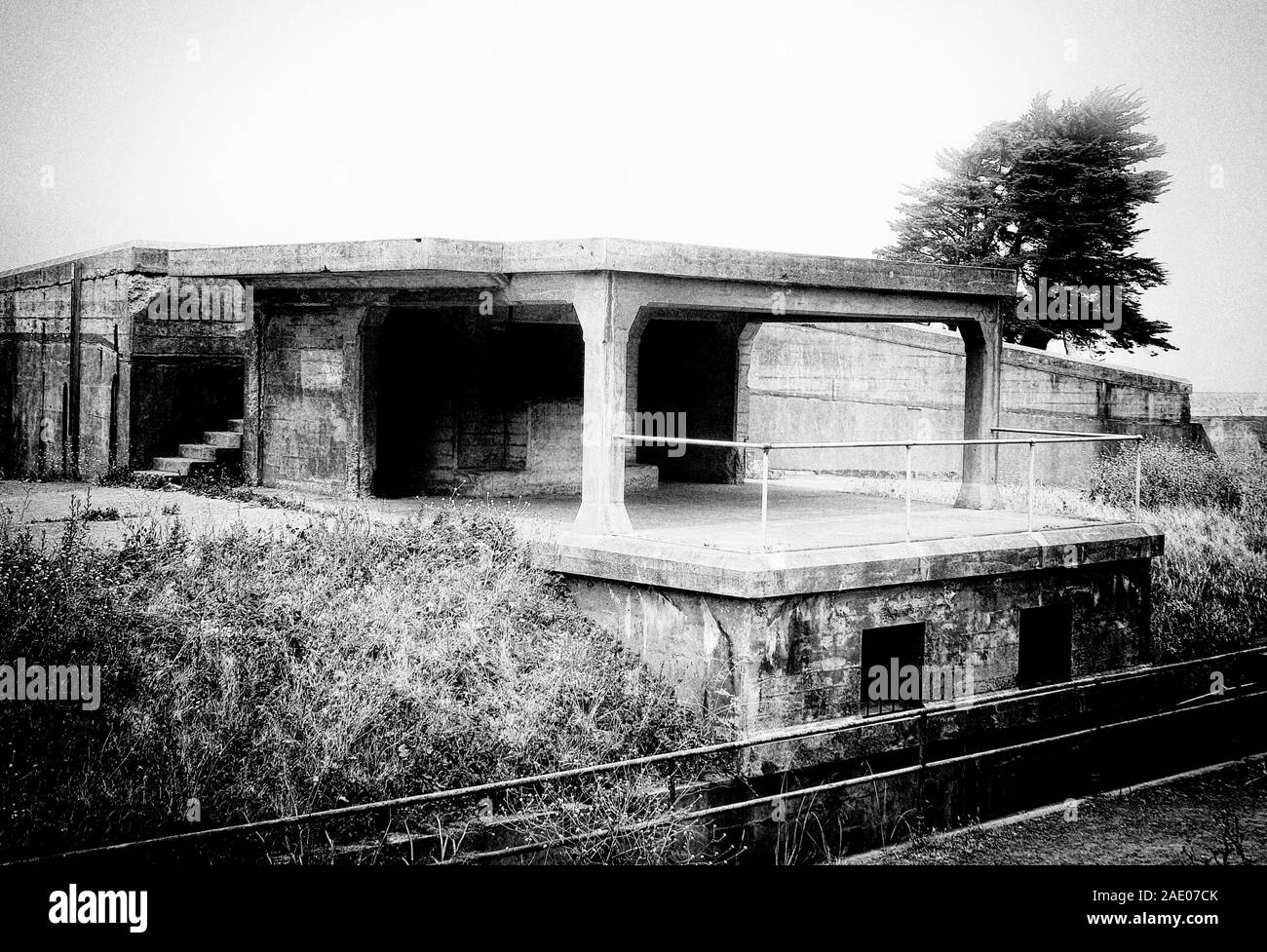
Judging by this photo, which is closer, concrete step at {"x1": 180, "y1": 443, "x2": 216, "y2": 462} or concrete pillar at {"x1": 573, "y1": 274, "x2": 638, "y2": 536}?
concrete pillar at {"x1": 573, "y1": 274, "x2": 638, "y2": 536}

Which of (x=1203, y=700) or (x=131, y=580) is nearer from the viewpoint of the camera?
(x=131, y=580)

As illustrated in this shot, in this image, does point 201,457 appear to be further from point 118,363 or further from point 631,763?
point 631,763

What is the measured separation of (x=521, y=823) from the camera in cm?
962

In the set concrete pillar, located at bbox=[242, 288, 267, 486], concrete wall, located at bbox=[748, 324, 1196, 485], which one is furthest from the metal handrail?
concrete wall, located at bbox=[748, 324, 1196, 485]

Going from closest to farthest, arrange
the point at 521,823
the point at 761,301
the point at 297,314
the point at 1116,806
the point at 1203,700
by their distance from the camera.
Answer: the point at 521,823 < the point at 1116,806 < the point at 761,301 < the point at 1203,700 < the point at 297,314

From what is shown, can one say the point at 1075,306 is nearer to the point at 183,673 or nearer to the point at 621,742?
the point at 621,742

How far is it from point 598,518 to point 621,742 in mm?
2648

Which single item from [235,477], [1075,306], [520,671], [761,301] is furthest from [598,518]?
[1075,306]

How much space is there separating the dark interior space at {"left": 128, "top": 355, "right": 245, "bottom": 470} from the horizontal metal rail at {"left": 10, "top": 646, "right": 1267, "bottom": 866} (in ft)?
35.4

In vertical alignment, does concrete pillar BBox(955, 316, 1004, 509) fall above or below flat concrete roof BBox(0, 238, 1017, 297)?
below

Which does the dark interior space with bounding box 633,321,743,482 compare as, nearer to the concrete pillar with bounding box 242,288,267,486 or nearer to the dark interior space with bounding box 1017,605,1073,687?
the concrete pillar with bounding box 242,288,267,486

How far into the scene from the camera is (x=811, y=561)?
11750 mm

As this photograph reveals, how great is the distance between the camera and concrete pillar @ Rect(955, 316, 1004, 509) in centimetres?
1623
